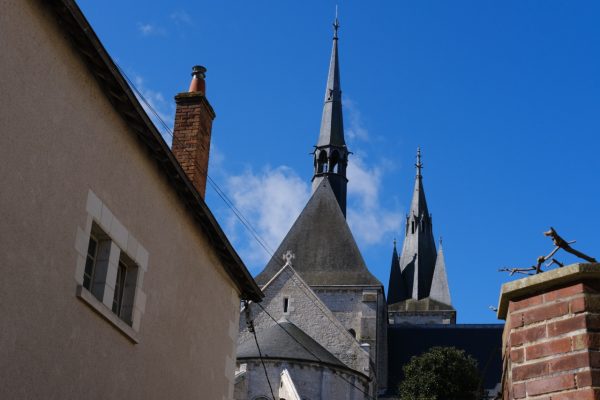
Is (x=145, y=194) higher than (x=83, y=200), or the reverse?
(x=145, y=194)

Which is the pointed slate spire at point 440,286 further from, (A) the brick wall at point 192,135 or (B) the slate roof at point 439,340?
(A) the brick wall at point 192,135

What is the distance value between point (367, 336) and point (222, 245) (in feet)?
88.0

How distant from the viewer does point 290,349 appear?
29.8m

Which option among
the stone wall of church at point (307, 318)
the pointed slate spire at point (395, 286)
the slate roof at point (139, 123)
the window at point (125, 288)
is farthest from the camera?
the pointed slate spire at point (395, 286)

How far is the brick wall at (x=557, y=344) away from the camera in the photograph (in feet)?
9.82

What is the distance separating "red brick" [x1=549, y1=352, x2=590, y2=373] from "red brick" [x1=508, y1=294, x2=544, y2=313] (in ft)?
0.81

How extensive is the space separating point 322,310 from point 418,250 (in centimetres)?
1998

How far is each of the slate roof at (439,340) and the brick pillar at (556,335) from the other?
39.6m

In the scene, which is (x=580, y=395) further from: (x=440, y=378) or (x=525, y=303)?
(x=440, y=378)

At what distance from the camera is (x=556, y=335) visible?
3092 mm

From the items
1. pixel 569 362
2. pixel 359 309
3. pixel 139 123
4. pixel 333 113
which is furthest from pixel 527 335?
pixel 333 113

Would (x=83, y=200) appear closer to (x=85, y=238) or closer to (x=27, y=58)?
(x=85, y=238)

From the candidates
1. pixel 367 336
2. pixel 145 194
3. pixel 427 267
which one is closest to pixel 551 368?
pixel 145 194

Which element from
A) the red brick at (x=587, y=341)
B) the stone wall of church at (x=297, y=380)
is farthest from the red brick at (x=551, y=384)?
the stone wall of church at (x=297, y=380)
